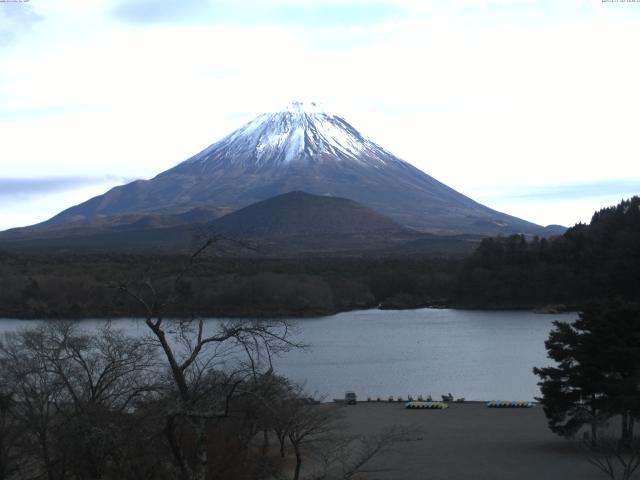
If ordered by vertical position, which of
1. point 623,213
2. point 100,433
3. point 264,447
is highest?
point 623,213

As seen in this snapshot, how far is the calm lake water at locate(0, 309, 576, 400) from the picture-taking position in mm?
22109

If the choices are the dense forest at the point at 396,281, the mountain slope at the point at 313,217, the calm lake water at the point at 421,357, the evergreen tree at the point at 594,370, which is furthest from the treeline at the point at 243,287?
the mountain slope at the point at 313,217

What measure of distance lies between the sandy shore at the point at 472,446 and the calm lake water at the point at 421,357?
2495mm

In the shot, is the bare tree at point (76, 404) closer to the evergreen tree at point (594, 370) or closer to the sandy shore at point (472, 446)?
the sandy shore at point (472, 446)

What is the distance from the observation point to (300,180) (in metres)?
117

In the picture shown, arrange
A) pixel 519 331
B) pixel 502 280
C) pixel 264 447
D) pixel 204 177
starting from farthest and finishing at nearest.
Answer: pixel 204 177 < pixel 502 280 < pixel 519 331 < pixel 264 447

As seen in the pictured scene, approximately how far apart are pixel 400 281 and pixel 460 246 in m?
29.2

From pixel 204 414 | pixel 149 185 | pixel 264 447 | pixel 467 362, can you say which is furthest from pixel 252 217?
pixel 204 414

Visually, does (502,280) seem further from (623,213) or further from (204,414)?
(204,414)

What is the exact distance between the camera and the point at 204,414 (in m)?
5.59

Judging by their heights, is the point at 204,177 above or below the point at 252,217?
above

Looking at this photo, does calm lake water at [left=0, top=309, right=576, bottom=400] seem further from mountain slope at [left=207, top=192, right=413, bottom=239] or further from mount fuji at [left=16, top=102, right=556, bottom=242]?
mount fuji at [left=16, top=102, right=556, bottom=242]

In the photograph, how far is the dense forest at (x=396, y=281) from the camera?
4288 centimetres

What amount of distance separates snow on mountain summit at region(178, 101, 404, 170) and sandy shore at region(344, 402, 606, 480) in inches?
4178
